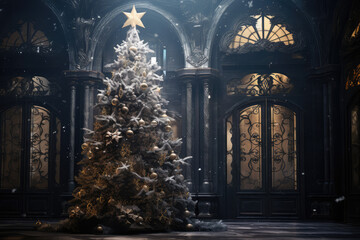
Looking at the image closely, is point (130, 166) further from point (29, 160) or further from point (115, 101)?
point (29, 160)

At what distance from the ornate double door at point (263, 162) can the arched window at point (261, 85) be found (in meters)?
0.29

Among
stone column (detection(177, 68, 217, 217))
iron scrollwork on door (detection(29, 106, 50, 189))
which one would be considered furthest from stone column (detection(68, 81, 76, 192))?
stone column (detection(177, 68, 217, 217))

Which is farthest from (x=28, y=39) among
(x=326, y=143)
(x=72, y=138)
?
(x=326, y=143)

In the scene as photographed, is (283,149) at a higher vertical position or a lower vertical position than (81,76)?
lower

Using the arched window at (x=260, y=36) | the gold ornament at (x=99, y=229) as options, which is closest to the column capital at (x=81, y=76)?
the arched window at (x=260, y=36)

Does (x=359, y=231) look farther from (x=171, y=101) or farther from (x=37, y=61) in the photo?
(x=37, y=61)

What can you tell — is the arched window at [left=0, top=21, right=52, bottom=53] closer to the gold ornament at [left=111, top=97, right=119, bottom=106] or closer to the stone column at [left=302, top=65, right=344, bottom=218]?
the gold ornament at [left=111, top=97, right=119, bottom=106]

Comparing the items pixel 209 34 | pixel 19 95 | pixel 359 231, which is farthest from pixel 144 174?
pixel 19 95

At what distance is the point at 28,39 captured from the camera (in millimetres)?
12531

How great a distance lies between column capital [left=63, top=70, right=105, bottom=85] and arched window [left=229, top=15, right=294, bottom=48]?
340 centimetres

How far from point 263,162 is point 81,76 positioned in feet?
14.7

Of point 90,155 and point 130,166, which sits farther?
point 90,155

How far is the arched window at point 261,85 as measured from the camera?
11844mm

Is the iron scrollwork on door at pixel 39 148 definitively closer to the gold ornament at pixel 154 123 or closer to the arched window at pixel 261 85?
the arched window at pixel 261 85
